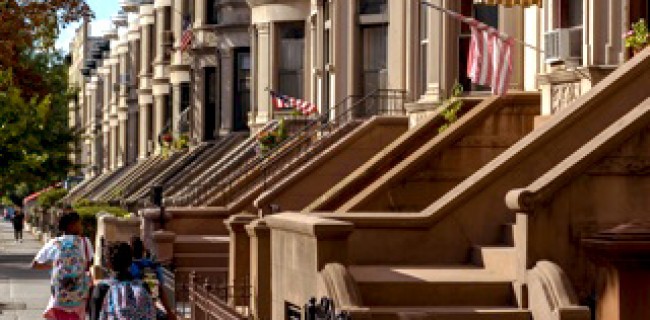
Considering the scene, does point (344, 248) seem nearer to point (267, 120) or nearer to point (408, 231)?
point (408, 231)

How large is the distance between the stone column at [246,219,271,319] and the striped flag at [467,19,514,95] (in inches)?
132

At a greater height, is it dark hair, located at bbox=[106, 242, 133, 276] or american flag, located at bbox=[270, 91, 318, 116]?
american flag, located at bbox=[270, 91, 318, 116]

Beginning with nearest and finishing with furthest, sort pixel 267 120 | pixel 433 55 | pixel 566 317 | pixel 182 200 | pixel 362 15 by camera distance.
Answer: pixel 566 317, pixel 433 55, pixel 362 15, pixel 182 200, pixel 267 120

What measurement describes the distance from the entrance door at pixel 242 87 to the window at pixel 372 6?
14.6m

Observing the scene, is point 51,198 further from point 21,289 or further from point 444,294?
point 444,294

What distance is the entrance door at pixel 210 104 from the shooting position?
53.9 metres

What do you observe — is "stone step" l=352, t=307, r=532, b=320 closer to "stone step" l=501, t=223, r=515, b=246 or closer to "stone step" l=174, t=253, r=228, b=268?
"stone step" l=501, t=223, r=515, b=246

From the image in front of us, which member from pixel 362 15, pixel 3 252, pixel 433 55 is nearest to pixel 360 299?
pixel 433 55

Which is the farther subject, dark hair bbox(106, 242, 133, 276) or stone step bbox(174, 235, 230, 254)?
stone step bbox(174, 235, 230, 254)

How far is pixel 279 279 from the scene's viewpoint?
72.1 feet

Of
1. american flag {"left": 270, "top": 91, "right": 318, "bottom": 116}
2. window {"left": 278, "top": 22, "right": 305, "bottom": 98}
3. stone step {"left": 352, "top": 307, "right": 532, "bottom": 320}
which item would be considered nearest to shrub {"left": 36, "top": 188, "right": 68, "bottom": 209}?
window {"left": 278, "top": 22, "right": 305, "bottom": 98}

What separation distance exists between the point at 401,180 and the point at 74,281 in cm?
808

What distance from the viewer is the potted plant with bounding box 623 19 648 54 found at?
68.5 ft

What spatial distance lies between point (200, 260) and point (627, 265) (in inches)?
907
